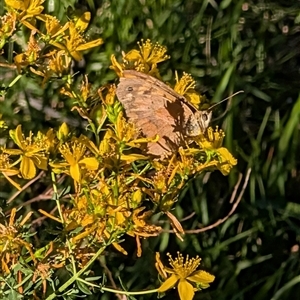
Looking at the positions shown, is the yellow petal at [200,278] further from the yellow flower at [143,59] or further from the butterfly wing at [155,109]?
the yellow flower at [143,59]

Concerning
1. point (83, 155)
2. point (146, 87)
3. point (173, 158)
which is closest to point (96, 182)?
point (83, 155)

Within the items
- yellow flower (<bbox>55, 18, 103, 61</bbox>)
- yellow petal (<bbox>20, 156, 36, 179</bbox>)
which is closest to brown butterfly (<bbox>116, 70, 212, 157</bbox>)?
yellow flower (<bbox>55, 18, 103, 61</bbox>)

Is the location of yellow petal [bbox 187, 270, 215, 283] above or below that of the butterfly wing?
below

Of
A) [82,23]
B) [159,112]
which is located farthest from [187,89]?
[82,23]

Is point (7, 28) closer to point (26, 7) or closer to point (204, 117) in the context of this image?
point (26, 7)

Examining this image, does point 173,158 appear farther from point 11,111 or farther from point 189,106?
point 11,111

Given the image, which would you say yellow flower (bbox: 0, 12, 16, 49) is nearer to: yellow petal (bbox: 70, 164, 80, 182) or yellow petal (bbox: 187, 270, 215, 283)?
yellow petal (bbox: 70, 164, 80, 182)

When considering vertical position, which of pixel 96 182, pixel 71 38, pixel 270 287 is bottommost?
pixel 270 287
